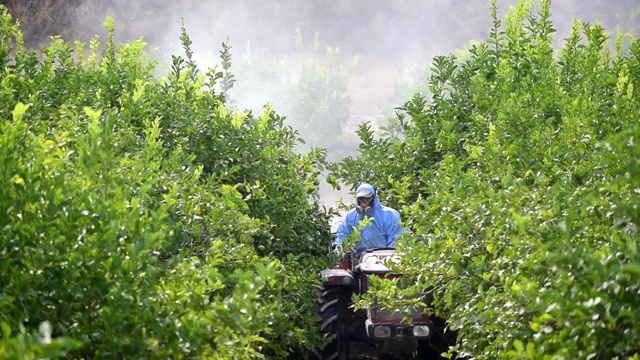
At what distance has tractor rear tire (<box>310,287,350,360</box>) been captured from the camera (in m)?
10.9

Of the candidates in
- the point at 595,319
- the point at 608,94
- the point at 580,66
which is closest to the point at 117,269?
the point at 595,319

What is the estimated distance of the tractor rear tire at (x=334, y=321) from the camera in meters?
10.9

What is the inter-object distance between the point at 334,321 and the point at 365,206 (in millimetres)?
1962

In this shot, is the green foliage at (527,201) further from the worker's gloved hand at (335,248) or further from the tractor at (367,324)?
the worker's gloved hand at (335,248)

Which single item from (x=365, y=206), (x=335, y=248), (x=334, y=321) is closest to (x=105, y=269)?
(x=334, y=321)

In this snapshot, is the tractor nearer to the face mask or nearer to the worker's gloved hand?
the worker's gloved hand

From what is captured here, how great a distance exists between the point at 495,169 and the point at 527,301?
280 cm

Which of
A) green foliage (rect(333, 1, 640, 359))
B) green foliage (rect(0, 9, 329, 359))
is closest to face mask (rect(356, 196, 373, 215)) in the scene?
green foliage (rect(333, 1, 640, 359))

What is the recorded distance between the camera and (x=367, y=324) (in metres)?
10.1

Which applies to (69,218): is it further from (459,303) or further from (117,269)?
(459,303)

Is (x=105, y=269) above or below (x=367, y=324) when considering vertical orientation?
below

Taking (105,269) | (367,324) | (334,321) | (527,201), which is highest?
(334,321)

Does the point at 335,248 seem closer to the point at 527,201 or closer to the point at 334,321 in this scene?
the point at 334,321

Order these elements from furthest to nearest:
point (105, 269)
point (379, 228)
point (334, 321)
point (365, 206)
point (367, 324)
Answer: point (365, 206)
point (379, 228)
point (334, 321)
point (367, 324)
point (105, 269)
